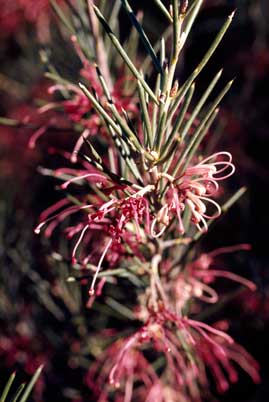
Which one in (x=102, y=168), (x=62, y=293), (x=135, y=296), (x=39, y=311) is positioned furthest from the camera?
(x=39, y=311)

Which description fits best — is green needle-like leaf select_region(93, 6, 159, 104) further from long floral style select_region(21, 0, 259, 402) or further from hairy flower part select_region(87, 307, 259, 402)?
hairy flower part select_region(87, 307, 259, 402)

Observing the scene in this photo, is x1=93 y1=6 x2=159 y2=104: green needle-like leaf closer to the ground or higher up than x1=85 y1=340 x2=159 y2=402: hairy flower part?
higher up

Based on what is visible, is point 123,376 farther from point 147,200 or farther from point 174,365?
point 147,200

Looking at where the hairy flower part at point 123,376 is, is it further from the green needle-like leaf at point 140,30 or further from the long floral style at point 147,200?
the green needle-like leaf at point 140,30

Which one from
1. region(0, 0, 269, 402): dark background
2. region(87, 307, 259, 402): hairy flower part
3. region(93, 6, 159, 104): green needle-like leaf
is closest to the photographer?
region(93, 6, 159, 104): green needle-like leaf

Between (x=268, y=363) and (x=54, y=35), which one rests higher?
(x=54, y=35)

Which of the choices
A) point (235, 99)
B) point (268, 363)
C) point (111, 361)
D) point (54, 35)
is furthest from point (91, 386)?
point (54, 35)

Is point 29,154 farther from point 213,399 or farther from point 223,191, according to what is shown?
point 213,399

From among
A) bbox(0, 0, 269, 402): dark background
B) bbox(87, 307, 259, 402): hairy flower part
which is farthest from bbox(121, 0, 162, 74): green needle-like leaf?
bbox(87, 307, 259, 402): hairy flower part

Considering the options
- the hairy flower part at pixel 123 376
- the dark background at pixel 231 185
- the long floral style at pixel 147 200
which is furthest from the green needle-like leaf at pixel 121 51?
the hairy flower part at pixel 123 376

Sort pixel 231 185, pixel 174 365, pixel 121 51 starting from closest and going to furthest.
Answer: pixel 121 51 → pixel 174 365 → pixel 231 185

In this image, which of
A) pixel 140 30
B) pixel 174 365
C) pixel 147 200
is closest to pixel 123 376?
pixel 174 365
